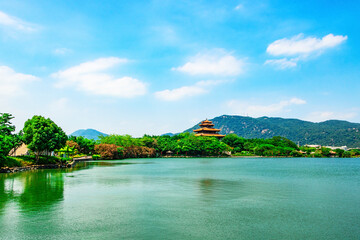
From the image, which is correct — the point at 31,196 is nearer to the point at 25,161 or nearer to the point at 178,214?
the point at 178,214

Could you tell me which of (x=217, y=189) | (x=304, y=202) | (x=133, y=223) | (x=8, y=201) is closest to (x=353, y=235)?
(x=304, y=202)

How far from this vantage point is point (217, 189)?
16.9 metres

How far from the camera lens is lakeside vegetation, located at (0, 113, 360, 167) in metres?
30.8

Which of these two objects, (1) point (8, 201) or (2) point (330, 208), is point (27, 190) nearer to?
(1) point (8, 201)

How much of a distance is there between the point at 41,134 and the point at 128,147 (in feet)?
123

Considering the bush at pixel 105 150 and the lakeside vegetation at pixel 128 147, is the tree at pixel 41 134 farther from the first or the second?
the bush at pixel 105 150

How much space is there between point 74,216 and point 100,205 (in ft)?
6.71

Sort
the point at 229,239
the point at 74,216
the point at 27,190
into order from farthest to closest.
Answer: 1. the point at 27,190
2. the point at 74,216
3. the point at 229,239

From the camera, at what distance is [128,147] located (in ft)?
221

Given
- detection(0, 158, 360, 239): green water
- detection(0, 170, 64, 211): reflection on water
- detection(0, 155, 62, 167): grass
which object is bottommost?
detection(0, 158, 360, 239): green water

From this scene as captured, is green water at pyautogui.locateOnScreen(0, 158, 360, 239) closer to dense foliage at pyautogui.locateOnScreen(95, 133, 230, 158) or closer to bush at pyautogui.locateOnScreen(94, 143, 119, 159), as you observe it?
bush at pyautogui.locateOnScreen(94, 143, 119, 159)

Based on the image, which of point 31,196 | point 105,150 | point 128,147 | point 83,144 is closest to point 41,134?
point 31,196

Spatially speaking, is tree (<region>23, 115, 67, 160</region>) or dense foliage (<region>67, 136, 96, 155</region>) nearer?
tree (<region>23, 115, 67, 160</region>)

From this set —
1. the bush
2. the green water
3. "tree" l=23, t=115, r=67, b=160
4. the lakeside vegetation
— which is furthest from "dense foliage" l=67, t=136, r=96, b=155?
the green water
